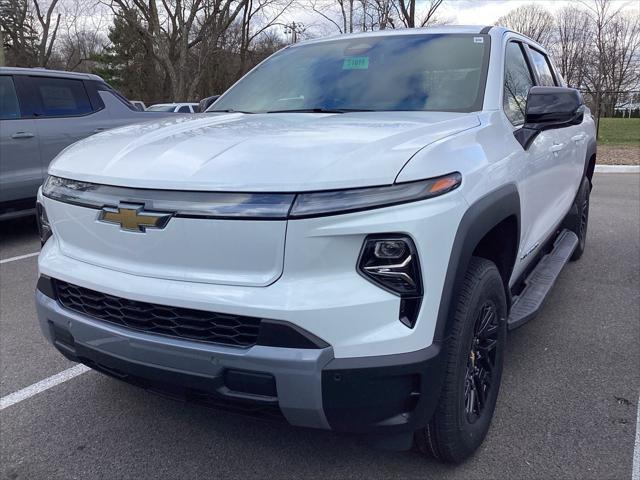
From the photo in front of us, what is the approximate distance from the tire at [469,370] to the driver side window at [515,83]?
1.04m

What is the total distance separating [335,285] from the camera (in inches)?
73.1

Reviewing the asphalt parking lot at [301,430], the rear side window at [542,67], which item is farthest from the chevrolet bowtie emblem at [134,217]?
the rear side window at [542,67]

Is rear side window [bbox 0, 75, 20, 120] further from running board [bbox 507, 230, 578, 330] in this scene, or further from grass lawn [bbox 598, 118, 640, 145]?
grass lawn [bbox 598, 118, 640, 145]

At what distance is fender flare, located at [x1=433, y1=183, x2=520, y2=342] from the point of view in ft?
6.40

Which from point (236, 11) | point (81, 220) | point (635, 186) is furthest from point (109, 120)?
point (236, 11)

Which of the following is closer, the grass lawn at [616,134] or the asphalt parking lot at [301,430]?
the asphalt parking lot at [301,430]

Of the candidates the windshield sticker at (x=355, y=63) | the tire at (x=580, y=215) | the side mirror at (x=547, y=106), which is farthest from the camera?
the tire at (x=580, y=215)

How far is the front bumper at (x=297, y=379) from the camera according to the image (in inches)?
Result: 72.8

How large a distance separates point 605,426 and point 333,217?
72.0 inches

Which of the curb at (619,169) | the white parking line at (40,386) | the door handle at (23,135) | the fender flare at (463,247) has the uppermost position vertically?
the door handle at (23,135)

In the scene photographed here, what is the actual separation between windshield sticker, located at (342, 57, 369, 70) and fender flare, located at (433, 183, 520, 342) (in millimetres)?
1348

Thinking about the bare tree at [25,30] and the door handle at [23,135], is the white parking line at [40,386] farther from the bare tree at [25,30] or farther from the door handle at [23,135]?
the bare tree at [25,30]

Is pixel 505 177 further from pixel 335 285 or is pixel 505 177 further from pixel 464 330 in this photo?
pixel 335 285

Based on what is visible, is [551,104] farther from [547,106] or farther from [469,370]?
[469,370]
